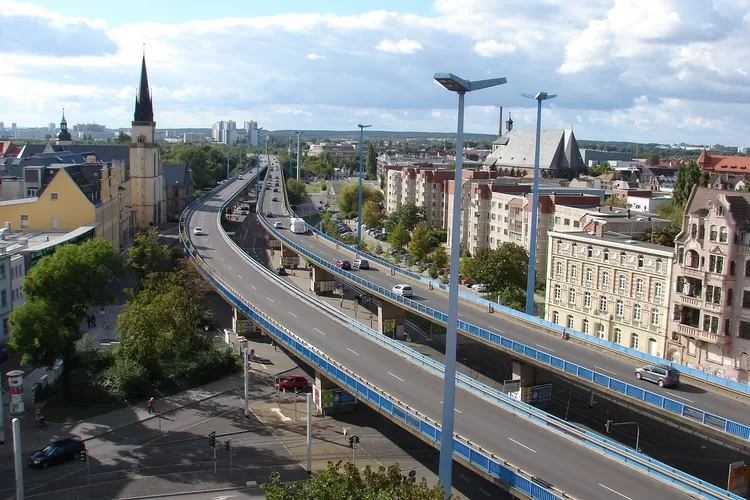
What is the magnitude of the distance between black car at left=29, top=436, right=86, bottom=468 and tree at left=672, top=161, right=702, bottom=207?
66843 millimetres

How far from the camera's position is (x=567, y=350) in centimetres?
3853

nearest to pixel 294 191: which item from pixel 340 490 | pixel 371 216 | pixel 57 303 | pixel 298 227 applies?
pixel 371 216

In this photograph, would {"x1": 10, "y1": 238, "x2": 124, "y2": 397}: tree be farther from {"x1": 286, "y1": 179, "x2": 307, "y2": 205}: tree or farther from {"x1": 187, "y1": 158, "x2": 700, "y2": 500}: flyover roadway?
{"x1": 286, "y1": 179, "x2": 307, "y2": 205}: tree

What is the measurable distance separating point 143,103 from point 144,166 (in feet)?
33.8

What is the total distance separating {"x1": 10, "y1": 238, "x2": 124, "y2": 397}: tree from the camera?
119 ft

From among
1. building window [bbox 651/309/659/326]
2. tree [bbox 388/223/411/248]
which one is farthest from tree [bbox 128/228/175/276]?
building window [bbox 651/309/659/326]

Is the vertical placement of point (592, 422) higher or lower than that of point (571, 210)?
lower

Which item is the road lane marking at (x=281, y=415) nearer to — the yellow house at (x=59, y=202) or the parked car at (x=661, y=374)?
the parked car at (x=661, y=374)

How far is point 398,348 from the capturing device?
38.7 meters

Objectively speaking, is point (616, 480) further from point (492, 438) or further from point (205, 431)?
point (205, 431)

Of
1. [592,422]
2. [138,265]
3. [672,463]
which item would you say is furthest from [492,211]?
[672,463]

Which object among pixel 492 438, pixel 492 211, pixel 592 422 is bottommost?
pixel 592 422

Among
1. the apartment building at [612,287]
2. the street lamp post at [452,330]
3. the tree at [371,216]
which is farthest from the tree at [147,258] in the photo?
the tree at [371,216]

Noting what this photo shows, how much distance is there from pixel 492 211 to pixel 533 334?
42.3 m
